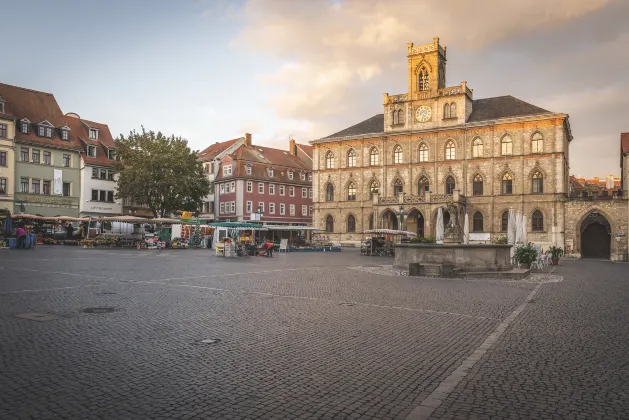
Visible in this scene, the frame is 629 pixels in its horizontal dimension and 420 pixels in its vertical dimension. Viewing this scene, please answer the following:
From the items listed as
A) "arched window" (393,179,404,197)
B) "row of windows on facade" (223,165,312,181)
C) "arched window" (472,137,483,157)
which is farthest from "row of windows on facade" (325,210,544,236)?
"row of windows on facade" (223,165,312,181)

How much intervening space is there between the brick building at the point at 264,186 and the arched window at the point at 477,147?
2866cm

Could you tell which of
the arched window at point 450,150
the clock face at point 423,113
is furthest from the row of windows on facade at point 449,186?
the clock face at point 423,113

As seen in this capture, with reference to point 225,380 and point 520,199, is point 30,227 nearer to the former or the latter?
point 520,199

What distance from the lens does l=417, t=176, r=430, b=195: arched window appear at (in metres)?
62.1

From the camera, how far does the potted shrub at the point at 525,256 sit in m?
26.1

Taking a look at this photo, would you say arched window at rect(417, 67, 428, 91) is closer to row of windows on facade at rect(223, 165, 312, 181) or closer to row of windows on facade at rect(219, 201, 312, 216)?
row of windows on facade at rect(223, 165, 312, 181)

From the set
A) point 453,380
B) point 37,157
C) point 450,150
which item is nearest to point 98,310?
point 453,380

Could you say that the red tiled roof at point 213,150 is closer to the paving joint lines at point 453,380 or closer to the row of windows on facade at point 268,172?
the row of windows on facade at point 268,172

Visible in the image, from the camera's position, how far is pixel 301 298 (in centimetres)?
1366

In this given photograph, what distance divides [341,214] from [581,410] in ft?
203

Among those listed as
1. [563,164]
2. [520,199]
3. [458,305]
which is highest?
[563,164]

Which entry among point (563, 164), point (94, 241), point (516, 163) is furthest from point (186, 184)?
point (563, 164)

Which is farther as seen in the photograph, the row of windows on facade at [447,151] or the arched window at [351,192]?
the arched window at [351,192]

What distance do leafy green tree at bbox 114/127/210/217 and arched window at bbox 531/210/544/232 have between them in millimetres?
36790
